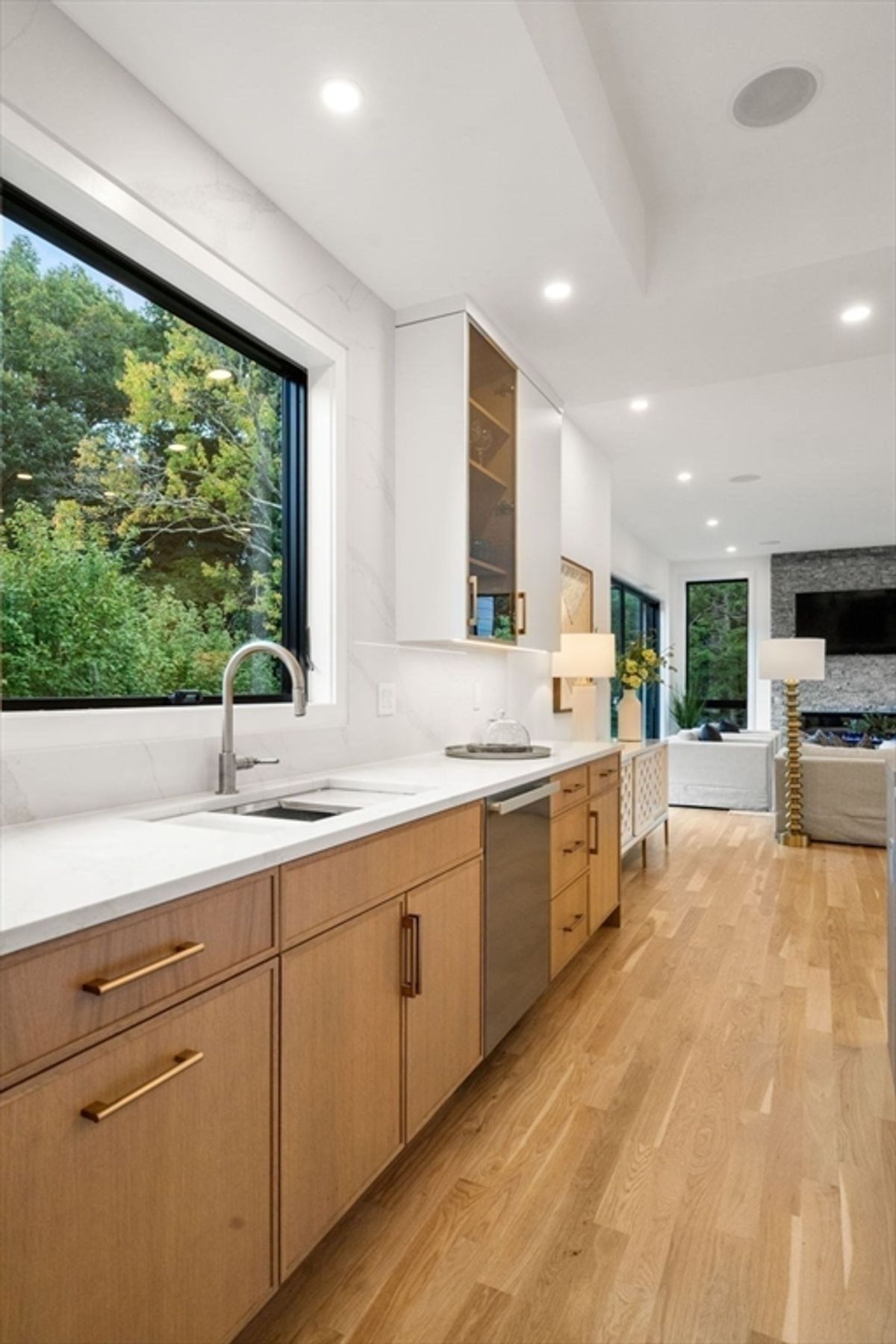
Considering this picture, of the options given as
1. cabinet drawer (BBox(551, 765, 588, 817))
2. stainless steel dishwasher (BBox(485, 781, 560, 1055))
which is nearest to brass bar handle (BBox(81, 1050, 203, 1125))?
stainless steel dishwasher (BBox(485, 781, 560, 1055))

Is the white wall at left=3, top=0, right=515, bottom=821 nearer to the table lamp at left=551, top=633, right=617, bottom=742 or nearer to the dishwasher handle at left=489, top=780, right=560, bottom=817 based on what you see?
the dishwasher handle at left=489, top=780, right=560, bottom=817

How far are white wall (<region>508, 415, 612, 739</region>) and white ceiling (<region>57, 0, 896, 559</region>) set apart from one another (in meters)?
1.00

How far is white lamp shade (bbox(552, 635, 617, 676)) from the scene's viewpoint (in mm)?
4152

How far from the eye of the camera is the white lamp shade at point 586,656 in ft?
13.6

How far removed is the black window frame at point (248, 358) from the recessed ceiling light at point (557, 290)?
96 cm

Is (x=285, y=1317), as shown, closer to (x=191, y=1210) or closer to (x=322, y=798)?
(x=191, y=1210)

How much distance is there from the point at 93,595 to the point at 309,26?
137cm

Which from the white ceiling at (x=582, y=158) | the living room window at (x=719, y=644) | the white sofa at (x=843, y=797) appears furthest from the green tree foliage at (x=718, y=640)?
the white ceiling at (x=582, y=158)

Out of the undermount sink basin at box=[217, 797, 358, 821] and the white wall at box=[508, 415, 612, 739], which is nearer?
the undermount sink basin at box=[217, 797, 358, 821]

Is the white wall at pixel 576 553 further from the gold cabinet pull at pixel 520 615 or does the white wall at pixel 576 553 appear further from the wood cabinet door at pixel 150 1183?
the wood cabinet door at pixel 150 1183

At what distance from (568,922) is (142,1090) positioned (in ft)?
6.52

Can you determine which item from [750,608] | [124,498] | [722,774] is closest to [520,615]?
[124,498]

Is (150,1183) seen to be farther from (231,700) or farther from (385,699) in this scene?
(385,699)

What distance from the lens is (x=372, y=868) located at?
1.56m
